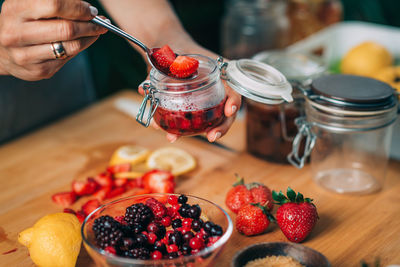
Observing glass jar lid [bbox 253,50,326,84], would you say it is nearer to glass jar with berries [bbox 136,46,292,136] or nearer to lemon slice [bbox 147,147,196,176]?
glass jar with berries [bbox 136,46,292,136]

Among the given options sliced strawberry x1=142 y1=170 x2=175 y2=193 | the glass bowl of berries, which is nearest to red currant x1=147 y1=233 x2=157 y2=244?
the glass bowl of berries

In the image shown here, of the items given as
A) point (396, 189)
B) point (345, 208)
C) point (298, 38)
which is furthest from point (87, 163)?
point (298, 38)

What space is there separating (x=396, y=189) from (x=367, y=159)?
0.13 m

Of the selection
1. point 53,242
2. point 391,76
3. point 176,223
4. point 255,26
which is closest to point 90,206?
point 53,242

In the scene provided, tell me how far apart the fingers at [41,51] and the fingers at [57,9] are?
0.28 feet

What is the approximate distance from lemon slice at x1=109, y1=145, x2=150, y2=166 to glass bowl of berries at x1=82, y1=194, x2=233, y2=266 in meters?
0.47

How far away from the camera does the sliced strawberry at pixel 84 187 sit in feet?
4.65

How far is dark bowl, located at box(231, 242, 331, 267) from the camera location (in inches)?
38.8

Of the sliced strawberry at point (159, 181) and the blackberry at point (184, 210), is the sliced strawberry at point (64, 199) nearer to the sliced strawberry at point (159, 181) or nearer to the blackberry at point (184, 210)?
the sliced strawberry at point (159, 181)

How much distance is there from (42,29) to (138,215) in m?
0.52

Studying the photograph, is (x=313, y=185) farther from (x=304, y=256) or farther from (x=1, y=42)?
(x=1, y=42)

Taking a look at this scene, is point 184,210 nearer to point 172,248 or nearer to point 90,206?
point 172,248

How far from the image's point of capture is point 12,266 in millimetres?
1132

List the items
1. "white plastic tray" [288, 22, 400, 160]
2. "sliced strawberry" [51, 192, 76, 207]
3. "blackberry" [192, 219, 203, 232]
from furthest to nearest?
1. "white plastic tray" [288, 22, 400, 160]
2. "sliced strawberry" [51, 192, 76, 207]
3. "blackberry" [192, 219, 203, 232]
